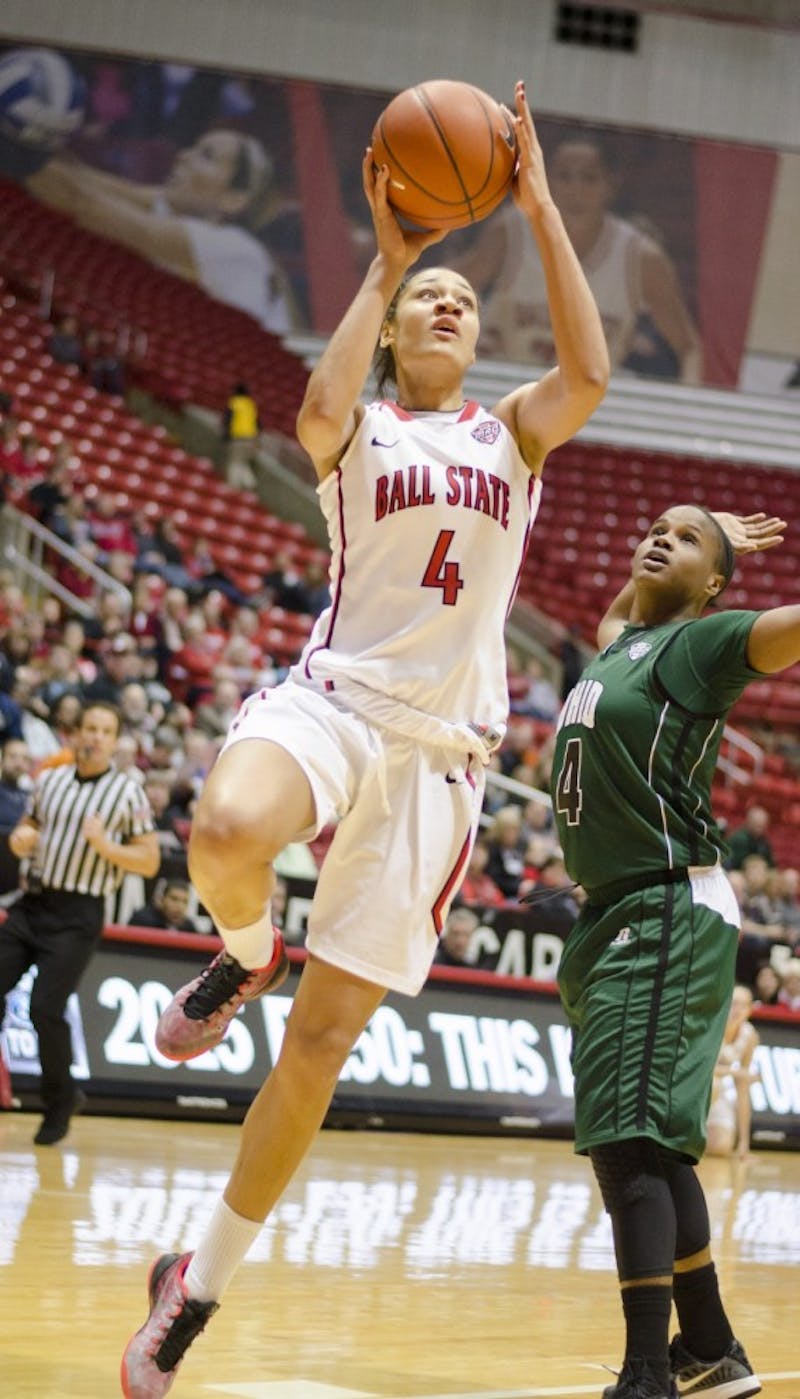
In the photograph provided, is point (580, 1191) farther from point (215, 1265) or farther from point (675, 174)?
point (675, 174)

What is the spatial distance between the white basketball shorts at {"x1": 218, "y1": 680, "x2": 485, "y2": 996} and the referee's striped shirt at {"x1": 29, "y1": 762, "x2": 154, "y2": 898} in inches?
194

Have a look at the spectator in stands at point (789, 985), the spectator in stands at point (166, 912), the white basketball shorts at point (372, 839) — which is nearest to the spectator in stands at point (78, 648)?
the spectator in stands at point (166, 912)

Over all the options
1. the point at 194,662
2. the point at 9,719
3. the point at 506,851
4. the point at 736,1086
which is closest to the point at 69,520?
the point at 194,662

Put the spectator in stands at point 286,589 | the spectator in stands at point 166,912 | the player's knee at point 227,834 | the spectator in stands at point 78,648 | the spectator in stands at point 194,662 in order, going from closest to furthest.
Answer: the player's knee at point 227,834, the spectator in stands at point 166,912, the spectator in stands at point 78,648, the spectator in stands at point 194,662, the spectator in stands at point 286,589

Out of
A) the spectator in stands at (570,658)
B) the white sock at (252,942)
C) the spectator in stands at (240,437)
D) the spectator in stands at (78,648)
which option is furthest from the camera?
the spectator in stands at (240,437)

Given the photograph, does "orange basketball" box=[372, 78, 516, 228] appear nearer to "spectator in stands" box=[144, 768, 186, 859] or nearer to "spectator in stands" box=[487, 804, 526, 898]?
"spectator in stands" box=[144, 768, 186, 859]

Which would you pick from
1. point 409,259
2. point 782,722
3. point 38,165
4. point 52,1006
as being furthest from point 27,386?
point 409,259

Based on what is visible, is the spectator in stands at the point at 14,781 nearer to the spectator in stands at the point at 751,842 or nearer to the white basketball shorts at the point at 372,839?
the spectator in stands at the point at 751,842

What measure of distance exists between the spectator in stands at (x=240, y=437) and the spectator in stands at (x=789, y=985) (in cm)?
1105

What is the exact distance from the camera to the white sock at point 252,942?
4.04 m

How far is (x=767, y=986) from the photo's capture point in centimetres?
1320

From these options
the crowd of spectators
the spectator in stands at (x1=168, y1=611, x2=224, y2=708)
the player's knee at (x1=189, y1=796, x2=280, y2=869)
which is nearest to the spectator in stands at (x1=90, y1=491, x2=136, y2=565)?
the crowd of spectators

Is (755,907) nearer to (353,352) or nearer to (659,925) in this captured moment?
(659,925)

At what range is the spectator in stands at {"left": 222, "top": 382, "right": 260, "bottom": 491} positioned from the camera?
22.5m
